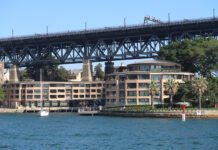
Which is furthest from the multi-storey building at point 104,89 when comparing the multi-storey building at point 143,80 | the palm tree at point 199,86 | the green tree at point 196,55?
the palm tree at point 199,86

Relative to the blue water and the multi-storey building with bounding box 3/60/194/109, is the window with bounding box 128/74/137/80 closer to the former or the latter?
the multi-storey building with bounding box 3/60/194/109

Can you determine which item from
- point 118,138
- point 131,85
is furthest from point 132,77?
point 118,138

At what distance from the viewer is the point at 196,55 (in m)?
151

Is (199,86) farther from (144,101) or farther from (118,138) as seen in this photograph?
(118,138)

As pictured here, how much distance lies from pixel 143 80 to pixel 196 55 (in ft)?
71.8

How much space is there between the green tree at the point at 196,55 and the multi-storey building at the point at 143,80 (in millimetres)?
9629

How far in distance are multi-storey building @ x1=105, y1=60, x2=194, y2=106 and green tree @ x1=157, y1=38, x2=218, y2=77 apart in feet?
31.6

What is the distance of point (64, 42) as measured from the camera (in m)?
190

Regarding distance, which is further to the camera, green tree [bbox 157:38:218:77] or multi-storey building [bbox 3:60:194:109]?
green tree [bbox 157:38:218:77]

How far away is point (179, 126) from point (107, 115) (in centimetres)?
4583

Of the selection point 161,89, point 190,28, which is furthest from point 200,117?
point 190,28

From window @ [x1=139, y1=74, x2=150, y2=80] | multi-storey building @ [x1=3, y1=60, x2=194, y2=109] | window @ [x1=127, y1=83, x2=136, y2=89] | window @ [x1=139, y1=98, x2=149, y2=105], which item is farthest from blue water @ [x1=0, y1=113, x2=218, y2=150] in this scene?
window @ [x1=127, y1=83, x2=136, y2=89]

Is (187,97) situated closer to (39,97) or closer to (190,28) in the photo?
(190,28)

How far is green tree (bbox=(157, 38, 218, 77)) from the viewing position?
151m
